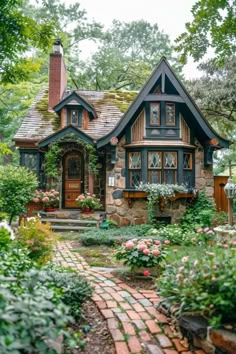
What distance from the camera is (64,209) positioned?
1129 centimetres


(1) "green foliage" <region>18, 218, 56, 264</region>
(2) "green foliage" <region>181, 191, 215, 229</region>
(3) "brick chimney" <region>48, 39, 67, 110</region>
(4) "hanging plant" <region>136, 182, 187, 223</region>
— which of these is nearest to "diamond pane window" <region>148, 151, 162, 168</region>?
(4) "hanging plant" <region>136, 182, 187, 223</region>

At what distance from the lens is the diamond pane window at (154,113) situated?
1066 centimetres

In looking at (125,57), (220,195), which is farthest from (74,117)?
(125,57)

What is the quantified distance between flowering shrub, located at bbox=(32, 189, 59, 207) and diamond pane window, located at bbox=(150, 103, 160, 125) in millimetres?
4296

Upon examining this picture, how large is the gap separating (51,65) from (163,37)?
17.3 meters

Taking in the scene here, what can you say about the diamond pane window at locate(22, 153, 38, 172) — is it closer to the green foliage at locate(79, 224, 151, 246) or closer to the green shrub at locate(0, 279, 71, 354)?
the green foliage at locate(79, 224, 151, 246)

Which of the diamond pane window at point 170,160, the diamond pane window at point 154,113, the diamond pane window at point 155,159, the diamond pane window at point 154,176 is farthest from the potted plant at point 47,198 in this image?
the diamond pane window at point 154,113

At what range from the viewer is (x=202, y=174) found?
11.0 m

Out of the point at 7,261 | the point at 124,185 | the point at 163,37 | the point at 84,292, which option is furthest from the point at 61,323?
the point at 163,37

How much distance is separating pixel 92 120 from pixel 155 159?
3431mm

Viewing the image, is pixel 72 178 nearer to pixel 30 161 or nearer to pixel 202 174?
pixel 30 161

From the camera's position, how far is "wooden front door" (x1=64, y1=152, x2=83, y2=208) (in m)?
→ 11.5

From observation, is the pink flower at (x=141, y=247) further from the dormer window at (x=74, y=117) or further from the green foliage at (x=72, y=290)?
the dormer window at (x=74, y=117)

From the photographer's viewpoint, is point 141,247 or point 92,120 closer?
point 141,247
